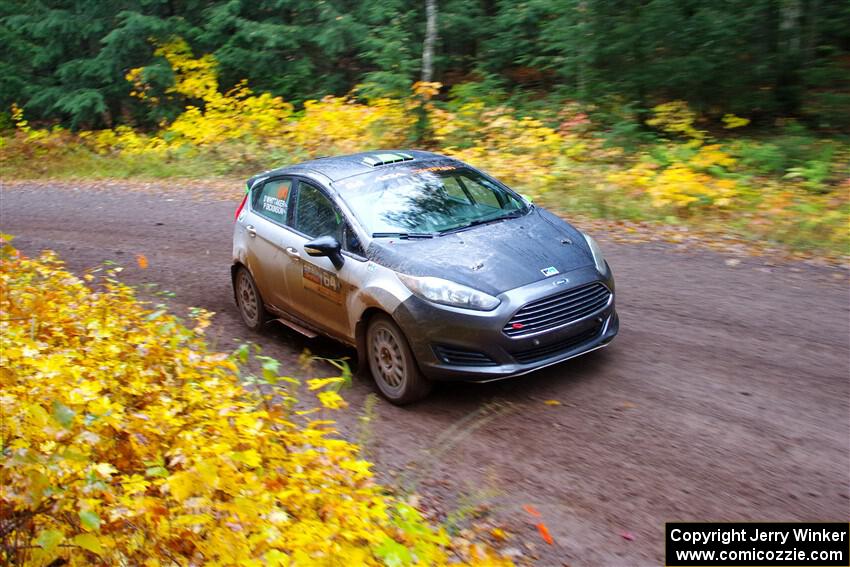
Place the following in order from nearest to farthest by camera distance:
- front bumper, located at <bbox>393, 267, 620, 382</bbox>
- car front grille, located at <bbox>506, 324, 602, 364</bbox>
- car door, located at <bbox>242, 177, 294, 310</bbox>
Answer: front bumper, located at <bbox>393, 267, 620, 382</bbox> → car front grille, located at <bbox>506, 324, 602, 364</bbox> → car door, located at <bbox>242, 177, 294, 310</bbox>

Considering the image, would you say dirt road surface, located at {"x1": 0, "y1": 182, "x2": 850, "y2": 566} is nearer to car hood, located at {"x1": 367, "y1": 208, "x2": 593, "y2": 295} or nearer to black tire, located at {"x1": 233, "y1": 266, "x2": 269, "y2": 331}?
black tire, located at {"x1": 233, "y1": 266, "x2": 269, "y2": 331}

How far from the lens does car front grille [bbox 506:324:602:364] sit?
601cm

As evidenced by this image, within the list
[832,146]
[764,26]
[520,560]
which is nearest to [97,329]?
[520,560]

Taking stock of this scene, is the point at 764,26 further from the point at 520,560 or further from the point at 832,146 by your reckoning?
the point at 520,560

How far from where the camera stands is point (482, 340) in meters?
5.90

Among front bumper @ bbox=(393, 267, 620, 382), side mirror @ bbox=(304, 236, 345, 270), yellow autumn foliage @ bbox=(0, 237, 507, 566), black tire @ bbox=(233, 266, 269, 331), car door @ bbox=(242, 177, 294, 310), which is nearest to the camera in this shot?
yellow autumn foliage @ bbox=(0, 237, 507, 566)

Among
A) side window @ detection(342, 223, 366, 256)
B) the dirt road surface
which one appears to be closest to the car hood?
side window @ detection(342, 223, 366, 256)

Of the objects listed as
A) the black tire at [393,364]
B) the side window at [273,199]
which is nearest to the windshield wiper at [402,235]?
the black tire at [393,364]

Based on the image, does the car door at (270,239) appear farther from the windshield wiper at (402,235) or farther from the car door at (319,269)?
the windshield wiper at (402,235)

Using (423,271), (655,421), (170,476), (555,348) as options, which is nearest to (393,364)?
(423,271)

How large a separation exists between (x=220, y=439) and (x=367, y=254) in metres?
2.50

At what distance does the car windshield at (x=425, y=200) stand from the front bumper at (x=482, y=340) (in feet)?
3.31

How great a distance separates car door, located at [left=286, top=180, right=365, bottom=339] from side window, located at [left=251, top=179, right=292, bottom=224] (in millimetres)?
213

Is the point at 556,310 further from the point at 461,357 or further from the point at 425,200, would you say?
the point at 425,200
